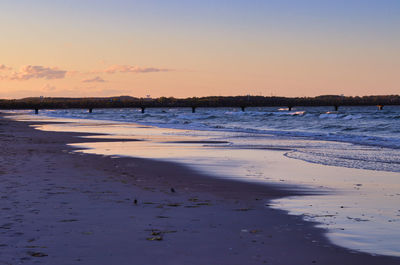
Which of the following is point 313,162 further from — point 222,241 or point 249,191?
point 222,241

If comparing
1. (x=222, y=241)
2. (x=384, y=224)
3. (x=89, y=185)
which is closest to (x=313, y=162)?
(x=89, y=185)

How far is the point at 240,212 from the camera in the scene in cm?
891

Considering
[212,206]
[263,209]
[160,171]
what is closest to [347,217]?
[263,209]

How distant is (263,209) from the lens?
30.2ft

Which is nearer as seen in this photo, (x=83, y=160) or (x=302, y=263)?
(x=302, y=263)

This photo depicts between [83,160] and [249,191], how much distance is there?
757 cm

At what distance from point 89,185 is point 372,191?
588 cm

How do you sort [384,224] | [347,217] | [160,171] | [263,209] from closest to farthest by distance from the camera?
1. [384,224]
2. [347,217]
3. [263,209]
4. [160,171]

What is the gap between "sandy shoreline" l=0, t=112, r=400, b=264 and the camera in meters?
6.25

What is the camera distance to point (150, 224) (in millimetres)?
7852

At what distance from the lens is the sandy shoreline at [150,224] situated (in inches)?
246

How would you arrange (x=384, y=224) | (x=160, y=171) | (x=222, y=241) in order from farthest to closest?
(x=160, y=171) → (x=384, y=224) → (x=222, y=241)

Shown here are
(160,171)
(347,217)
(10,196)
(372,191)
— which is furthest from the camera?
(160,171)

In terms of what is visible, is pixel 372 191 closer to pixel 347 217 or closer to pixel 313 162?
pixel 347 217
